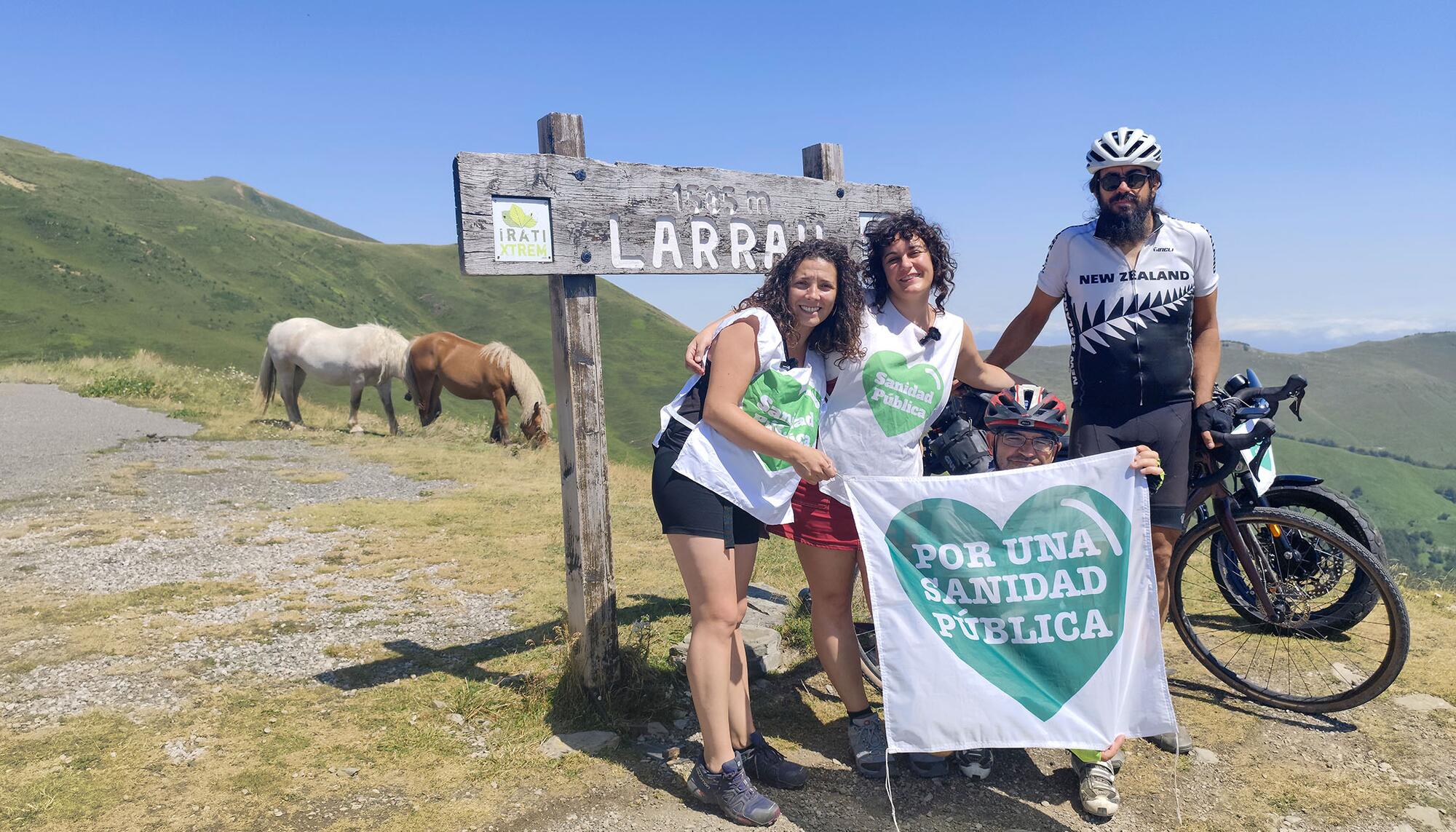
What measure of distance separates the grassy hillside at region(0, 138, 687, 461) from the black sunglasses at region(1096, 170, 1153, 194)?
172 ft

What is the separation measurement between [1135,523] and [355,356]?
16.3 meters

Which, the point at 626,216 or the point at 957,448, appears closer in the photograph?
the point at 957,448

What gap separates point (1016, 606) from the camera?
11.1 feet

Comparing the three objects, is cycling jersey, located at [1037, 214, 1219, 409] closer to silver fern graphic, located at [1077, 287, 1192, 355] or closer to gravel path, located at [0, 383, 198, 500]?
silver fern graphic, located at [1077, 287, 1192, 355]

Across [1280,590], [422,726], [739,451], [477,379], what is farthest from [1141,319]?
[477,379]

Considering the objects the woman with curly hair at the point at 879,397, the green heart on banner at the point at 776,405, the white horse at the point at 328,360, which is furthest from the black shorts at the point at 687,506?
the white horse at the point at 328,360

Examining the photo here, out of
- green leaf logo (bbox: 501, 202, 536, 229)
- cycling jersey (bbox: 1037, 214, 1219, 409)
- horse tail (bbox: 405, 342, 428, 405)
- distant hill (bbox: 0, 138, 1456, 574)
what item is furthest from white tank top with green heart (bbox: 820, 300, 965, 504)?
distant hill (bbox: 0, 138, 1456, 574)

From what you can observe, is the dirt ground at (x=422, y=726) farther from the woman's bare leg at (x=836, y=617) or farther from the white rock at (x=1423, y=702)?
the woman's bare leg at (x=836, y=617)

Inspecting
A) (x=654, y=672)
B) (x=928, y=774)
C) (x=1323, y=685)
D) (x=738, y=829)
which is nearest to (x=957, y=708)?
(x=928, y=774)

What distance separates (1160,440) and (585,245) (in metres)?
2.96

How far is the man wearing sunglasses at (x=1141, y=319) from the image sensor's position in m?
3.84

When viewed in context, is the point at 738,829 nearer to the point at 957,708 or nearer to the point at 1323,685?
the point at 957,708

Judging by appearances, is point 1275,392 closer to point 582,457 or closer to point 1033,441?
point 1033,441

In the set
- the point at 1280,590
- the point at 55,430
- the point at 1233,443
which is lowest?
the point at 1280,590
